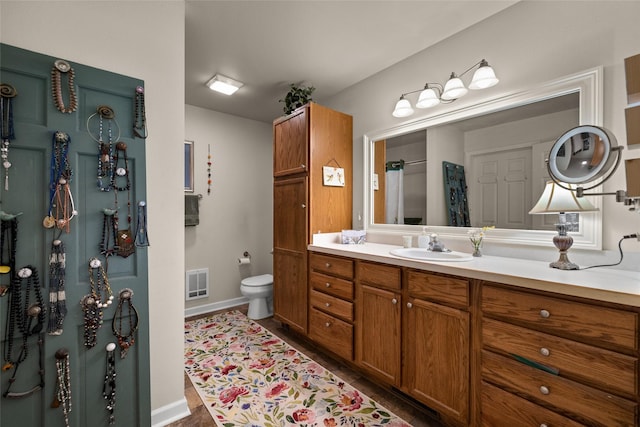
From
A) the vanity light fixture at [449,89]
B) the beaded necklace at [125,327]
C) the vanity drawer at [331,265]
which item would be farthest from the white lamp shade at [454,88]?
the beaded necklace at [125,327]

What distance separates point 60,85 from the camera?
4.09 feet

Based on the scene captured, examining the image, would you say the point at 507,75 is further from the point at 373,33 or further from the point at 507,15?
→ the point at 373,33

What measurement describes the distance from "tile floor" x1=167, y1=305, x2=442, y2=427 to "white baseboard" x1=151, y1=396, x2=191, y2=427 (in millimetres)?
26

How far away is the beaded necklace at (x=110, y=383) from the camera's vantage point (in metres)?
1.35

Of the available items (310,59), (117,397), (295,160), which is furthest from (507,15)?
(117,397)

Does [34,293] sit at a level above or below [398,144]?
below

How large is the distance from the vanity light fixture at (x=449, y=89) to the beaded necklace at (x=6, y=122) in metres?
2.30

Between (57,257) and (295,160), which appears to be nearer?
(57,257)

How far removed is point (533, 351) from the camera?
1.17m

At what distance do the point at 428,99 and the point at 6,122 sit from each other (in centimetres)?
241

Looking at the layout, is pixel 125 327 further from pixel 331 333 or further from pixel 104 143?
pixel 331 333

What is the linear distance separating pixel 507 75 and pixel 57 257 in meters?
2.73

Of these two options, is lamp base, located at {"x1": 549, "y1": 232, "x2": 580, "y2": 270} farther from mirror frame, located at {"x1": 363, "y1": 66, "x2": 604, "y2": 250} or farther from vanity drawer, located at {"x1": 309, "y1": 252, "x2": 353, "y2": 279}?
vanity drawer, located at {"x1": 309, "y1": 252, "x2": 353, "y2": 279}

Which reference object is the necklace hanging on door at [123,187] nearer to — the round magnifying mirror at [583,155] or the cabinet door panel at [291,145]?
the cabinet door panel at [291,145]
